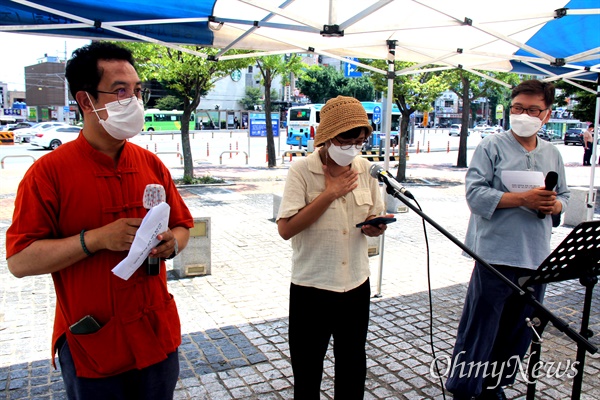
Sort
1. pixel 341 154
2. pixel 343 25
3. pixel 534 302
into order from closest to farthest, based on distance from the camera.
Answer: pixel 534 302 < pixel 341 154 < pixel 343 25

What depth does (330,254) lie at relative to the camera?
256cm

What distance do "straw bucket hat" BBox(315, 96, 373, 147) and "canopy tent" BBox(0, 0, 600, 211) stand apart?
1867 mm

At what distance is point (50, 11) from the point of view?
3.90 m

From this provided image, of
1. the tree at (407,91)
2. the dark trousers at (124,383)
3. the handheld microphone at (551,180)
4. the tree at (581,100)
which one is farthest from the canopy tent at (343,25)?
the tree at (407,91)

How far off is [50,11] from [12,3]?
11.2 inches

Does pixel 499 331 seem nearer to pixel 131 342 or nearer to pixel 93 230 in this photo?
pixel 131 342

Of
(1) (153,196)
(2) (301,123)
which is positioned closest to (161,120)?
(2) (301,123)

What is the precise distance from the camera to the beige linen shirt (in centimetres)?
254

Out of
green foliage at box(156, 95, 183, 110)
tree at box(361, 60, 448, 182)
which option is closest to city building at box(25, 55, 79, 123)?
green foliage at box(156, 95, 183, 110)

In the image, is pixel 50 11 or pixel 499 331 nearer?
pixel 499 331

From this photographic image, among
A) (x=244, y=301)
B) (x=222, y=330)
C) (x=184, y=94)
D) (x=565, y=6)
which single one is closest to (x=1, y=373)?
(x=222, y=330)

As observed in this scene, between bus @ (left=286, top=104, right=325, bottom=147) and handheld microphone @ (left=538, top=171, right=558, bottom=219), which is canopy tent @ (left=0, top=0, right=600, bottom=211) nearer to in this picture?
handheld microphone @ (left=538, top=171, right=558, bottom=219)

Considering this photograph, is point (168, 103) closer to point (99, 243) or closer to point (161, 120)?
point (161, 120)

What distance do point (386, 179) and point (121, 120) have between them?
1256 millimetres
